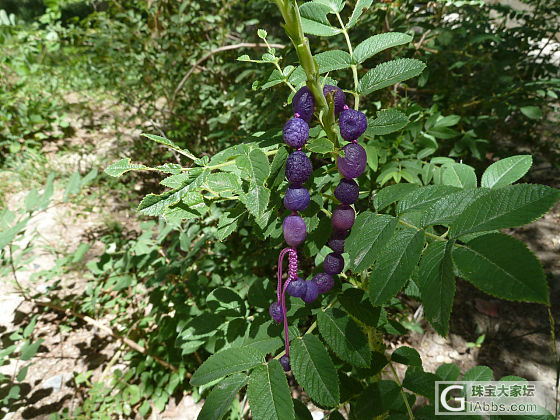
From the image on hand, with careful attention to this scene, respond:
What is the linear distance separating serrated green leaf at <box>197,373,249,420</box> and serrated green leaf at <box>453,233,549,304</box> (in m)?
0.51

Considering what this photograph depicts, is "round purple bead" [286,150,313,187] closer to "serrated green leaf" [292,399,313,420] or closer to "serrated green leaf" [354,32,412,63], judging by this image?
"serrated green leaf" [354,32,412,63]

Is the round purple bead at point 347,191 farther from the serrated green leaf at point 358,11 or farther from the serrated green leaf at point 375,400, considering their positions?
the serrated green leaf at point 375,400

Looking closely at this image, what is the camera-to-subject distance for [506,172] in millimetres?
791

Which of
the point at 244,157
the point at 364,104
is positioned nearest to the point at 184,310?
the point at 244,157

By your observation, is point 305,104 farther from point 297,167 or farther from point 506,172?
point 506,172

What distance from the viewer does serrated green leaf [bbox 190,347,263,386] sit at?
0.69 meters

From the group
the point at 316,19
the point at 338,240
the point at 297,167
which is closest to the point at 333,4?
the point at 316,19

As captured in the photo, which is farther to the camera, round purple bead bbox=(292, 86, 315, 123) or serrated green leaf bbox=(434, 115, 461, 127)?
serrated green leaf bbox=(434, 115, 461, 127)

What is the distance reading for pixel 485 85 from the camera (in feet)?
6.36

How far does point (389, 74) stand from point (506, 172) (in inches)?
15.8

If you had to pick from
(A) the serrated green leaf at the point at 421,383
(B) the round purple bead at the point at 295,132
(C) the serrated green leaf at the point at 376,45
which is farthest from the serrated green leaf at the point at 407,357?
(C) the serrated green leaf at the point at 376,45

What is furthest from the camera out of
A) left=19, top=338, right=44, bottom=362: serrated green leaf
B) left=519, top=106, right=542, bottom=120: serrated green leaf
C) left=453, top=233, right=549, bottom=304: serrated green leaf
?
left=519, top=106, right=542, bottom=120: serrated green leaf

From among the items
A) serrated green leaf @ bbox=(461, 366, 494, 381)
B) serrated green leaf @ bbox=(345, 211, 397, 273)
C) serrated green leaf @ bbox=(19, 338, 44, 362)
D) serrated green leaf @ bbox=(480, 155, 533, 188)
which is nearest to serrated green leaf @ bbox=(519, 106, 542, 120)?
serrated green leaf @ bbox=(480, 155, 533, 188)

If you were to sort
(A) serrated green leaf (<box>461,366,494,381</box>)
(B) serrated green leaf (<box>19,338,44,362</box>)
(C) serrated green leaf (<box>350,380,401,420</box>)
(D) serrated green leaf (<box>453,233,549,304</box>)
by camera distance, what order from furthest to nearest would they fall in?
(B) serrated green leaf (<box>19,338,44,362</box>) < (A) serrated green leaf (<box>461,366,494,381</box>) < (C) serrated green leaf (<box>350,380,401,420</box>) < (D) serrated green leaf (<box>453,233,549,304</box>)
